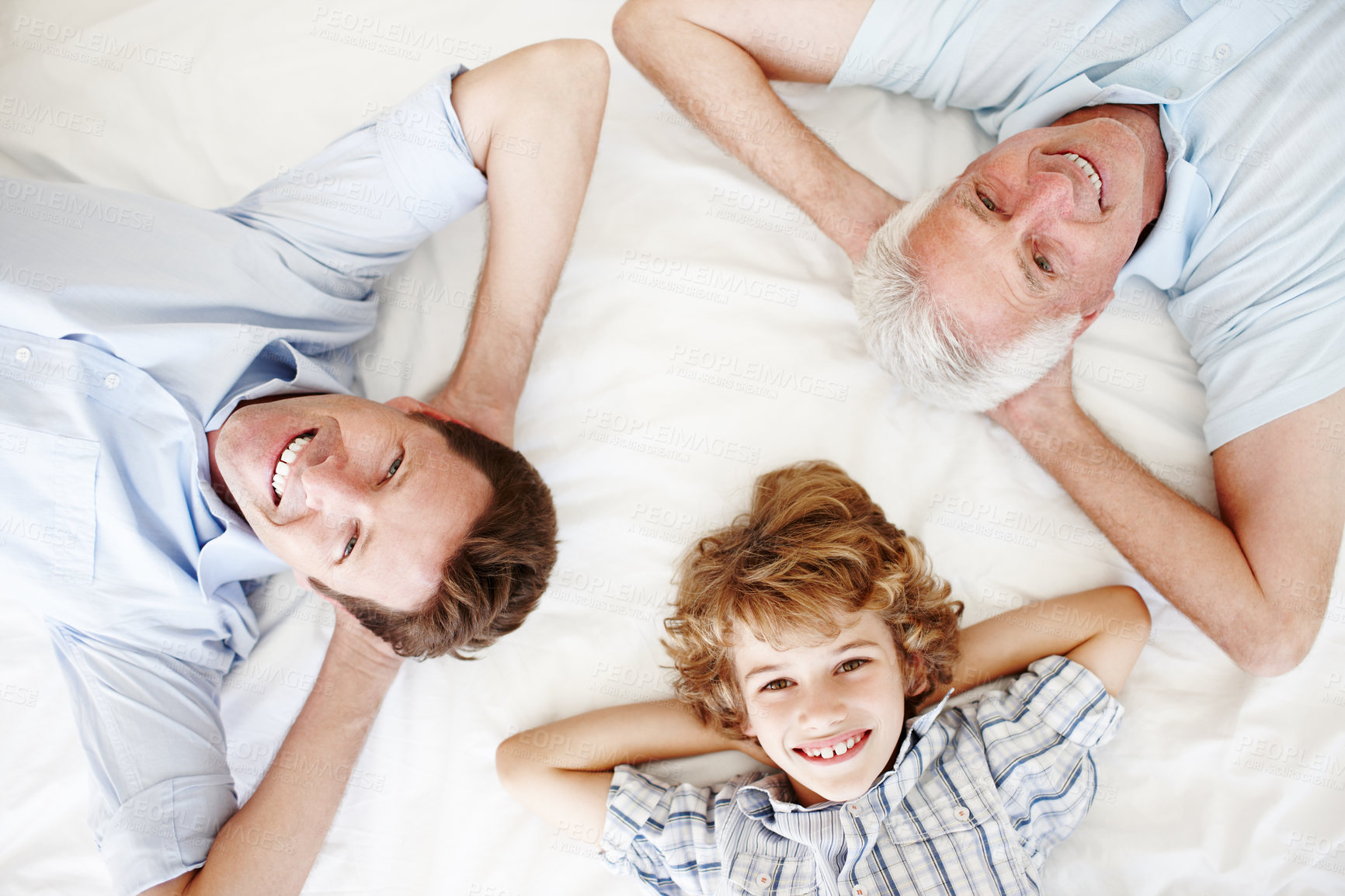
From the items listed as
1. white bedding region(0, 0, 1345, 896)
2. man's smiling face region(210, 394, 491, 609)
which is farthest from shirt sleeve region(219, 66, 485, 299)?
man's smiling face region(210, 394, 491, 609)

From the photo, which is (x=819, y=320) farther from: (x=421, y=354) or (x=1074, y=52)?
(x=421, y=354)

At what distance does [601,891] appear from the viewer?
1971 millimetres

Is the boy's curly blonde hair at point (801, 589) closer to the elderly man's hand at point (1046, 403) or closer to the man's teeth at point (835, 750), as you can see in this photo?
the man's teeth at point (835, 750)

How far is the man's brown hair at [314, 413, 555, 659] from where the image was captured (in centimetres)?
172

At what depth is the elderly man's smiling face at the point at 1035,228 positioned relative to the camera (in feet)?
5.97

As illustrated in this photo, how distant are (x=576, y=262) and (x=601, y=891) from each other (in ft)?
5.44

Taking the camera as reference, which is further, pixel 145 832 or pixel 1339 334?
pixel 1339 334

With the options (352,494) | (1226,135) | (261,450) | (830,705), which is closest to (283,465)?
(261,450)

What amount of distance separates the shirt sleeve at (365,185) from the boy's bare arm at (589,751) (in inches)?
51.5

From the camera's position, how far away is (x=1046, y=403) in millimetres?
2092

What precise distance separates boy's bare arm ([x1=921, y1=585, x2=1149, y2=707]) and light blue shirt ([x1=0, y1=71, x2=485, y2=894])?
1.76 m

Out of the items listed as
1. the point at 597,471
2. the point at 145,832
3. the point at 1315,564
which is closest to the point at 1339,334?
the point at 1315,564

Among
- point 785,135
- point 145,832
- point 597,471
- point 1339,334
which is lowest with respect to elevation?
point 145,832

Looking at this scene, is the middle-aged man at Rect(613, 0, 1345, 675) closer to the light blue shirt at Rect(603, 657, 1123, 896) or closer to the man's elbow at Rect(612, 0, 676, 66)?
the man's elbow at Rect(612, 0, 676, 66)
